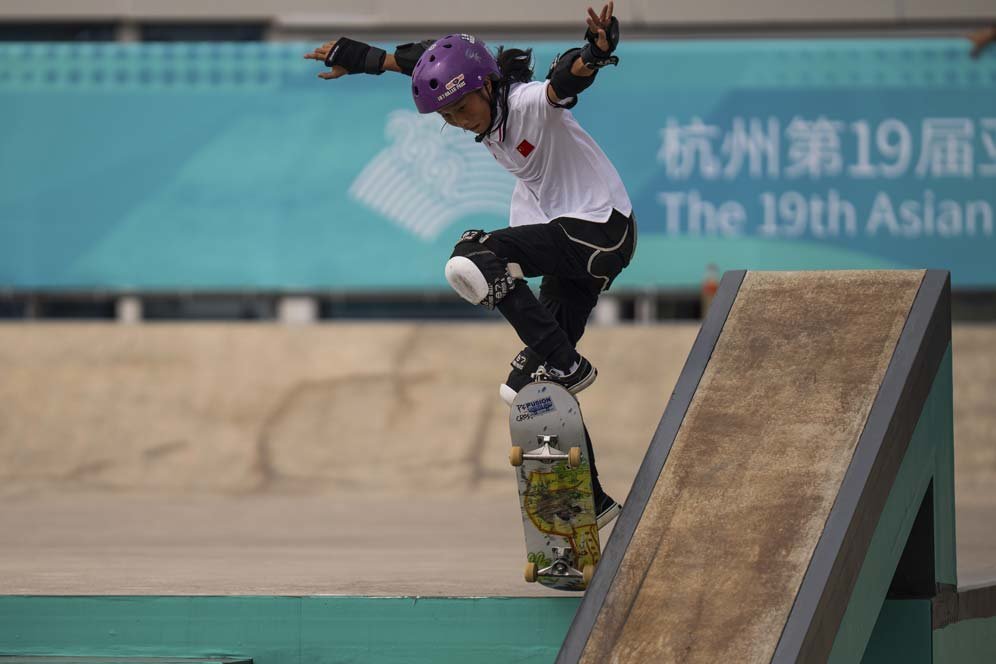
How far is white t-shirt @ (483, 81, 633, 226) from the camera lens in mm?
4828

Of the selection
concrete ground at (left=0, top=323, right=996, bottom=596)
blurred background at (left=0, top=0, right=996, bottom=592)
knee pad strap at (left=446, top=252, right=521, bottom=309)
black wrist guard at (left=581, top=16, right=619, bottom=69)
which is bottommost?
concrete ground at (left=0, top=323, right=996, bottom=596)

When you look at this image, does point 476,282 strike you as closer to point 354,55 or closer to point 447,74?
point 447,74

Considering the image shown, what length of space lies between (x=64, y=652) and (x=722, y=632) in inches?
83.6

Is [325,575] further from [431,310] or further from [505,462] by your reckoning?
[431,310]

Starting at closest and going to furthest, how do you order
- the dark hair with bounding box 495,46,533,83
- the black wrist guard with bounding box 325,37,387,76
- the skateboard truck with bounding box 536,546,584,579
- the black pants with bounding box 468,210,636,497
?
1. the skateboard truck with bounding box 536,546,584,579
2. the black pants with bounding box 468,210,636,497
3. the dark hair with bounding box 495,46,533,83
4. the black wrist guard with bounding box 325,37,387,76

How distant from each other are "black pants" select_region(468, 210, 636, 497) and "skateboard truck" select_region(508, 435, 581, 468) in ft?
0.85

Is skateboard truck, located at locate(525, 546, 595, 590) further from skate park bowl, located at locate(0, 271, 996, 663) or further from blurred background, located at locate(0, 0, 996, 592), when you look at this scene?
blurred background, located at locate(0, 0, 996, 592)

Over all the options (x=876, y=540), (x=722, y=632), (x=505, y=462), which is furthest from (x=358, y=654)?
(x=505, y=462)

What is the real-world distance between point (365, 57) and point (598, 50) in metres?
1.05


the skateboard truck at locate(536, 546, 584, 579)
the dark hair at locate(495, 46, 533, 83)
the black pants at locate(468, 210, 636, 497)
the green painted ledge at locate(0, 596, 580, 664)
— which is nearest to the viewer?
the green painted ledge at locate(0, 596, 580, 664)

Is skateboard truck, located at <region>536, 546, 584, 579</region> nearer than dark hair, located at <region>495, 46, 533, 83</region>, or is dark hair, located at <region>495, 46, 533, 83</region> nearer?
skateboard truck, located at <region>536, 546, 584, 579</region>

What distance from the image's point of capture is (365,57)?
508 centimetres

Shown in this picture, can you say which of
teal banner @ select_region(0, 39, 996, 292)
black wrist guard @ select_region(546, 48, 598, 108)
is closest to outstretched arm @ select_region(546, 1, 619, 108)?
black wrist guard @ select_region(546, 48, 598, 108)

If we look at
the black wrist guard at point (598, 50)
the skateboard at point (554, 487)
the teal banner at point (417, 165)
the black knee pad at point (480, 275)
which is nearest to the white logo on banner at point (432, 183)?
the teal banner at point (417, 165)
